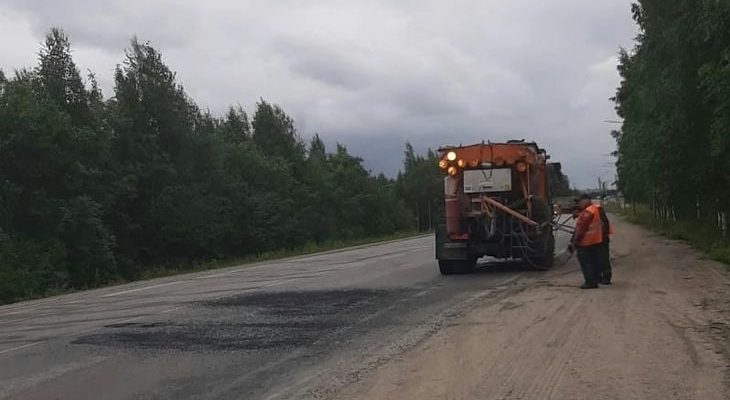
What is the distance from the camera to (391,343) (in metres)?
9.74

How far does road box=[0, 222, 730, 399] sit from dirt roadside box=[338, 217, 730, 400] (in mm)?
19

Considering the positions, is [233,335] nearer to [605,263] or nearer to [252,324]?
[252,324]

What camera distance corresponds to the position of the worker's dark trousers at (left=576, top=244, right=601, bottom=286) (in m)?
14.2

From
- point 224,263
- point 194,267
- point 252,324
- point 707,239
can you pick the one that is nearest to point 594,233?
point 252,324

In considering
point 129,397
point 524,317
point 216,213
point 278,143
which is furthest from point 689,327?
point 278,143

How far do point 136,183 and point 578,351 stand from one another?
4016 cm

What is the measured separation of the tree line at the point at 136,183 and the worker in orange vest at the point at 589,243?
5.27m

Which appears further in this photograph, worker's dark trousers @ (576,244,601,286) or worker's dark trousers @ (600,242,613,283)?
worker's dark trousers @ (600,242,613,283)

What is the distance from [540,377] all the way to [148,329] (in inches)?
256

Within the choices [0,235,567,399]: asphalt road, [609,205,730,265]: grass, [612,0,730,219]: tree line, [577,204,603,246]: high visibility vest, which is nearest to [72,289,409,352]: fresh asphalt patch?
[0,235,567,399]: asphalt road

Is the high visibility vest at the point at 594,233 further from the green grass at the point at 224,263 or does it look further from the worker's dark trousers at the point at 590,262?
the green grass at the point at 224,263

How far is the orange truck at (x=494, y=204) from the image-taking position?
1794 centimetres

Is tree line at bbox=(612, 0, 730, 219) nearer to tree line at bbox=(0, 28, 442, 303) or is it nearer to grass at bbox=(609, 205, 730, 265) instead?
grass at bbox=(609, 205, 730, 265)

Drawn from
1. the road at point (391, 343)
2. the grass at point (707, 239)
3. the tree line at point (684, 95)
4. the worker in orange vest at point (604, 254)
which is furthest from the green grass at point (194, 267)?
the tree line at point (684, 95)
